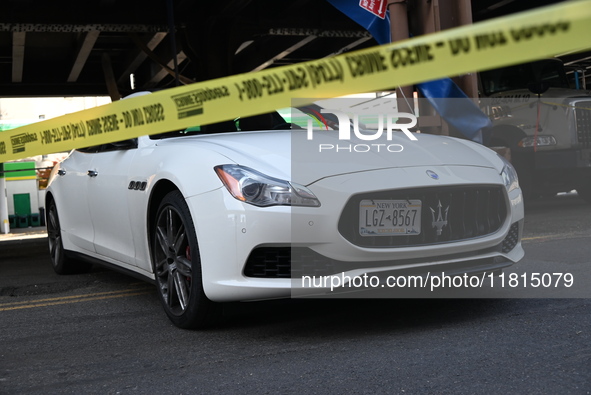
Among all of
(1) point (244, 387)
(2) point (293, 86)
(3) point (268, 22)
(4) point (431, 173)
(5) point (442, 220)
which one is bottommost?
(1) point (244, 387)

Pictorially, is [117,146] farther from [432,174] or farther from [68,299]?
[432,174]

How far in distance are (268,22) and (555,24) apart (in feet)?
42.1

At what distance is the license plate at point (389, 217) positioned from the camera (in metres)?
3.83

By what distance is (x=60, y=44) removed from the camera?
17.7 m

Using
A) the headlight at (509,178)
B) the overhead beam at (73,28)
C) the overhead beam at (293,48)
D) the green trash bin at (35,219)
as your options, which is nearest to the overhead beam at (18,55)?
the overhead beam at (73,28)

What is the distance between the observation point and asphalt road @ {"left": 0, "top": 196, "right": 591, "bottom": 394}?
3.14 metres

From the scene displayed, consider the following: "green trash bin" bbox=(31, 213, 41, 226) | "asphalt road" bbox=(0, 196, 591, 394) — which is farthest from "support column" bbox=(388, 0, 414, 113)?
"green trash bin" bbox=(31, 213, 41, 226)

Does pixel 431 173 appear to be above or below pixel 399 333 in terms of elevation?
above

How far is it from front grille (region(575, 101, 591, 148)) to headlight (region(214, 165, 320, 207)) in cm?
872

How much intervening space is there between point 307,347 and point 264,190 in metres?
0.81

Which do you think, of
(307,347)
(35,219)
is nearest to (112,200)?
(307,347)

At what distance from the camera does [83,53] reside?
17.1 metres

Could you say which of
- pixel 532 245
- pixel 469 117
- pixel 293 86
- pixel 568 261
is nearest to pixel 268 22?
pixel 469 117

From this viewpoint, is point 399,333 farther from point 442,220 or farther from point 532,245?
point 532,245
